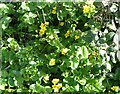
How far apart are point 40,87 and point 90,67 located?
13.6 inches

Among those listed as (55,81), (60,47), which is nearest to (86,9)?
(60,47)

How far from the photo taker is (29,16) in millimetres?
2486

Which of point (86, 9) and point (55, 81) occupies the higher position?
point (86, 9)

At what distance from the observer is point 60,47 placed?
244 cm

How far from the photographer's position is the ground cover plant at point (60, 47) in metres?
2.33

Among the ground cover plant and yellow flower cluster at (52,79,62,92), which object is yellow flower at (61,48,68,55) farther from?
yellow flower cluster at (52,79,62,92)

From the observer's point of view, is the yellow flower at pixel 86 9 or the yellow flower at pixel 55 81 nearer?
the yellow flower at pixel 55 81

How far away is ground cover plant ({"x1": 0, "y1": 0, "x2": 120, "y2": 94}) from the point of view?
7.63ft

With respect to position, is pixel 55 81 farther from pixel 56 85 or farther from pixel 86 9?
pixel 86 9

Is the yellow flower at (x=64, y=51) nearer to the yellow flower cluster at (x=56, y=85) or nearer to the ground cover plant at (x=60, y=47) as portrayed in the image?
the ground cover plant at (x=60, y=47)

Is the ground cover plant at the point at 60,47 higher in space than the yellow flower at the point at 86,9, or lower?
lower

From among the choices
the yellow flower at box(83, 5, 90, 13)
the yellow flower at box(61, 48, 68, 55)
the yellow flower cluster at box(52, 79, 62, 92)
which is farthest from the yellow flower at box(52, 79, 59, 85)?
the yellow flower at box(83, 5, 90, 13)

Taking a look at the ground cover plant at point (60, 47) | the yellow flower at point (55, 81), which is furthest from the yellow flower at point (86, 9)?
the yellow flower at point (55, 81)

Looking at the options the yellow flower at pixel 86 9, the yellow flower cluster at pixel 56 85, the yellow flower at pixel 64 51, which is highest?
the yellow flower at pixel 86 9
